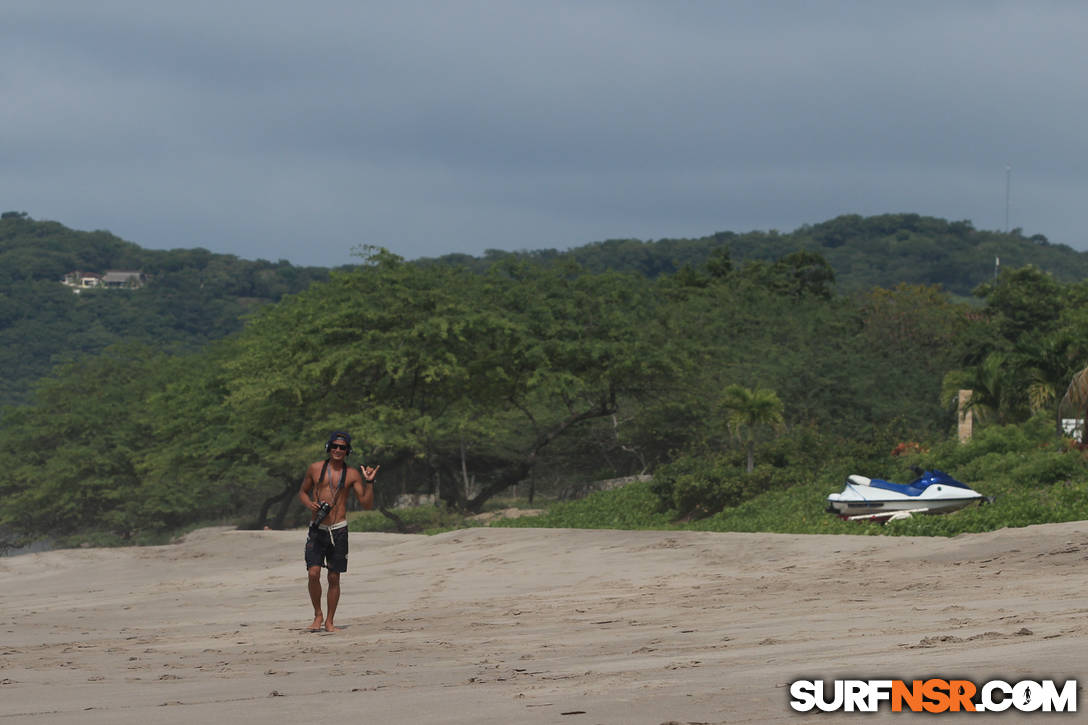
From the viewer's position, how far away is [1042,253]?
514ft

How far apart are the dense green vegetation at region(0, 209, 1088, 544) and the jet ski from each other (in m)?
0.58

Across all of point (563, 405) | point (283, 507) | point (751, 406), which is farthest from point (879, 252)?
point (751, 406)

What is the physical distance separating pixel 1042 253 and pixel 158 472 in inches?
5614

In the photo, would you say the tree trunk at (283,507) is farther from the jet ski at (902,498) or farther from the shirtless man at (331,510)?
the shirtless man at (331,510)

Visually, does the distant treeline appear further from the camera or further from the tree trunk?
the camera

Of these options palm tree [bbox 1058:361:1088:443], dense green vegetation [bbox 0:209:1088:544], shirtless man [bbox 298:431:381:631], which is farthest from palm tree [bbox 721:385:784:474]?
shirtless man [bbox 298:431:381:631]

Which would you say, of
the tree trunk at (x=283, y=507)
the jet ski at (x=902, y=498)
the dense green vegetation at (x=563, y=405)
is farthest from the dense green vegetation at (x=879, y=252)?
the jet ski at (x=902, y=498)

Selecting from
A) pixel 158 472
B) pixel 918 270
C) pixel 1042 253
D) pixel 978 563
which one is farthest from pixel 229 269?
pixel 978 563

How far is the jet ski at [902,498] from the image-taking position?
56.1 ft

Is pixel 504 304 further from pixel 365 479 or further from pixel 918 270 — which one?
pixel 918 270

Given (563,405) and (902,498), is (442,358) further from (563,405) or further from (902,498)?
(902,498)

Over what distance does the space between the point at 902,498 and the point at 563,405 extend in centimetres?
Result: 2088

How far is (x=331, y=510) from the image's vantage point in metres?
9.67

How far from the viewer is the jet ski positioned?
1711cm
